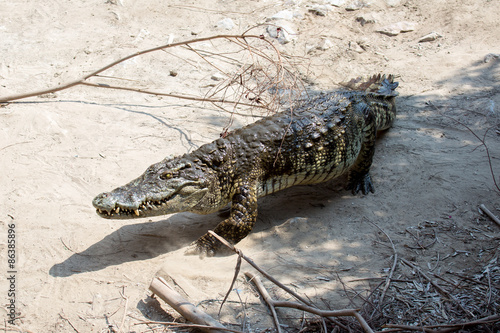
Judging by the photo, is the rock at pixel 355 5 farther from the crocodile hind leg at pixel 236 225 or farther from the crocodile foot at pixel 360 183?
the crocodile hind leg at pixel 236 225

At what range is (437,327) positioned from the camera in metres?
2.73

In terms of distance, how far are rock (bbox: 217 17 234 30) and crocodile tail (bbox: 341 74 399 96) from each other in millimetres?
2741

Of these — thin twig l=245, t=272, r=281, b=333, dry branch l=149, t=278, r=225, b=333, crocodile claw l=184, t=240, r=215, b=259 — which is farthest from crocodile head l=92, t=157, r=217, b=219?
thin twig l=245, t=272, r=281, b=333

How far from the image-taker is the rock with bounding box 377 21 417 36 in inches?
309

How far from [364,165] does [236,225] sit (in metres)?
1.91

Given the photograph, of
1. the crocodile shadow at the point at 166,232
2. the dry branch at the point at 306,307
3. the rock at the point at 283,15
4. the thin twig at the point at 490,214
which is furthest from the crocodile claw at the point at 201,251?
the rock at the point at 283,15

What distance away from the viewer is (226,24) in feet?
26.2

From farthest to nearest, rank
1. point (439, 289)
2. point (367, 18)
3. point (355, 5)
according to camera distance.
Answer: point (355, 5) → point (367, 18) → point (439, 289)

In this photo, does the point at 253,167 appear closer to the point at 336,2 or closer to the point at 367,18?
the point at 367,18

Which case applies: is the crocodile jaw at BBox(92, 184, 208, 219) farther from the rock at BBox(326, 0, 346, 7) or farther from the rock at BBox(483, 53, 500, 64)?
the rock at BBox(326, 0, 346, 7)

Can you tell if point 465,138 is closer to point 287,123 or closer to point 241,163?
point 287,123

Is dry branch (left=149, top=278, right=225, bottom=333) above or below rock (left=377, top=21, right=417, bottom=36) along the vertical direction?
below

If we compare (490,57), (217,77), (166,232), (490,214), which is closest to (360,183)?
(490,214)

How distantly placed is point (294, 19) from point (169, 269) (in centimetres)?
626
